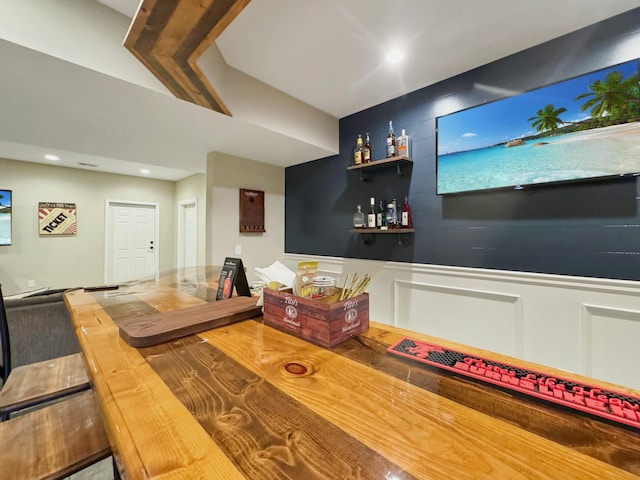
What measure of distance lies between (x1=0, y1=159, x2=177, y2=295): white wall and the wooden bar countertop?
5202mm

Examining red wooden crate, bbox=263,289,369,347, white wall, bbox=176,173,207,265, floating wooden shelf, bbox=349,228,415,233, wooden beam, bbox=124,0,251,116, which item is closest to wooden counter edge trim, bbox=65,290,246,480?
red wooden crate, bbox=263,289,369,347

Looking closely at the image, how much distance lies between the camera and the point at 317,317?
0.82 meters

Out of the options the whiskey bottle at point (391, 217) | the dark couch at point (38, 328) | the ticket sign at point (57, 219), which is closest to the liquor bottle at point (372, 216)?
the whiskey bottle at point (391, 217)

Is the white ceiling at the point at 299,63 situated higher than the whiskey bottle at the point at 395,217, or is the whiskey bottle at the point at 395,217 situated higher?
the white ceiling at the point at 299,63

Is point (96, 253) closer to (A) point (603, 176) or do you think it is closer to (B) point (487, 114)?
(B) point (487, 114)

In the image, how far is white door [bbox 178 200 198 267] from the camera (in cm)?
518

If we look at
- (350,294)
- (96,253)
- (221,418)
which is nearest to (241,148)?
(350,294)

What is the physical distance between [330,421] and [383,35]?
2110mm

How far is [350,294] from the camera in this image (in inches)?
36.9

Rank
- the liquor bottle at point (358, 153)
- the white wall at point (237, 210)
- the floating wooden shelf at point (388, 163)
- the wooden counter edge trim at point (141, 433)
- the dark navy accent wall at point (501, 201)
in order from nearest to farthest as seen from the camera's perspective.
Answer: the wooden counter edge trim at point (141, 433)
the dark navy accent wall at point (501, 201)
the floating wooden shelf at point (388, 163)
the liquor bottle at point (358, 153)
the white wall at point (237, 210)

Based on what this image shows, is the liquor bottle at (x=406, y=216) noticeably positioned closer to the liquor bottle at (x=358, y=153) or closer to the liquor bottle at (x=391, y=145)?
the liquor bottle at (x=391, y=145)

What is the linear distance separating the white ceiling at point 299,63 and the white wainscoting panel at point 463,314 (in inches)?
69.1

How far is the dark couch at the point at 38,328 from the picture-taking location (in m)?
1.85

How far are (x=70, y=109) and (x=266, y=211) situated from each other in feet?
6.56
